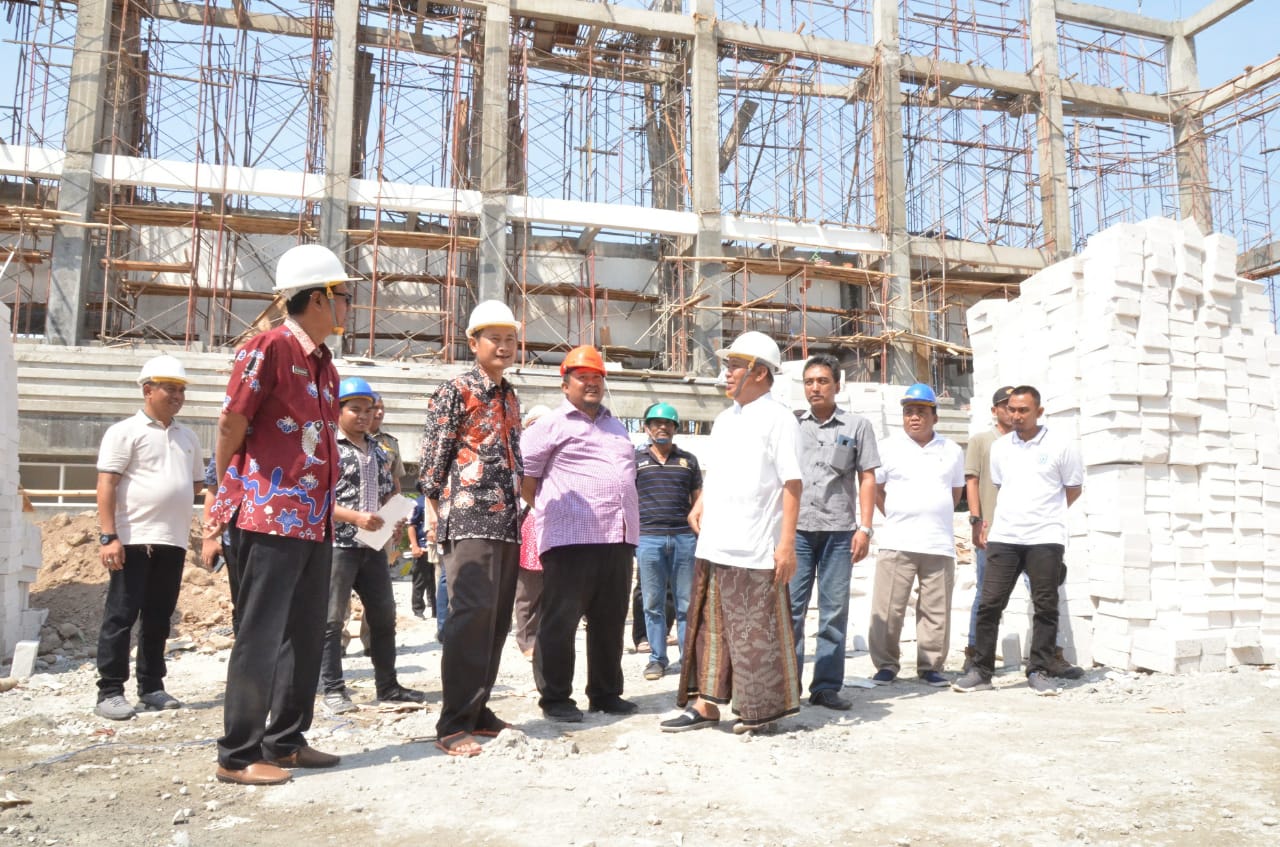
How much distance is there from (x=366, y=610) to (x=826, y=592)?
2.28 metres

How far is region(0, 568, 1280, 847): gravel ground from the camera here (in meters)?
2.54

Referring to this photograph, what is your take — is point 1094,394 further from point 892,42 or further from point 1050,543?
point 892,42

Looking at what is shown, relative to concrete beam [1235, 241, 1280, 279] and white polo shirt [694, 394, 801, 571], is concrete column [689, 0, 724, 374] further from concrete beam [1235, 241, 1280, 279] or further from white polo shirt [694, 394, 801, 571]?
white polo shirt [694, 394, 801, 571]

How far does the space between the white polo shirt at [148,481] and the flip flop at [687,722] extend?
8.02 ft

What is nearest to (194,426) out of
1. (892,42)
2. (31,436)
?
(31,436)

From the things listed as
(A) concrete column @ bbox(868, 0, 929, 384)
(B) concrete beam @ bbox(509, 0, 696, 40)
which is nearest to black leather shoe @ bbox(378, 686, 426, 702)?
(A) concrete column @ bbox(868, 0, 929, 384)

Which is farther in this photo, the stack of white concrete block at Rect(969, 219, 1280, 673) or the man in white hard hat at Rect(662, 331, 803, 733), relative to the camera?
the stack of white concrete block at Rect(969, 219, 1280, 673)

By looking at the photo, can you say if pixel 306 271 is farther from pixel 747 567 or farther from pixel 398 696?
pixel 398 696

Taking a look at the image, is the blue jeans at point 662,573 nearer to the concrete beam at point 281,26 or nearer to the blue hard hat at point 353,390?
the blue hard hat at point 353,390

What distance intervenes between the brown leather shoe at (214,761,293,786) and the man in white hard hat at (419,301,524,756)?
2.01ft

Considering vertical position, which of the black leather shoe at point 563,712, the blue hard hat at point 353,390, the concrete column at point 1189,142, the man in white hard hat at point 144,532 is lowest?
the black leather shoe at point 563,712

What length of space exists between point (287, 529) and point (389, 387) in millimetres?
15175

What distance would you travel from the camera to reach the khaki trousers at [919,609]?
5.07 m

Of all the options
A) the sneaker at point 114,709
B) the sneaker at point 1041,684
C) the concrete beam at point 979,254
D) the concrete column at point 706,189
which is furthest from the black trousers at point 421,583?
the concrete beam at point 979,254
